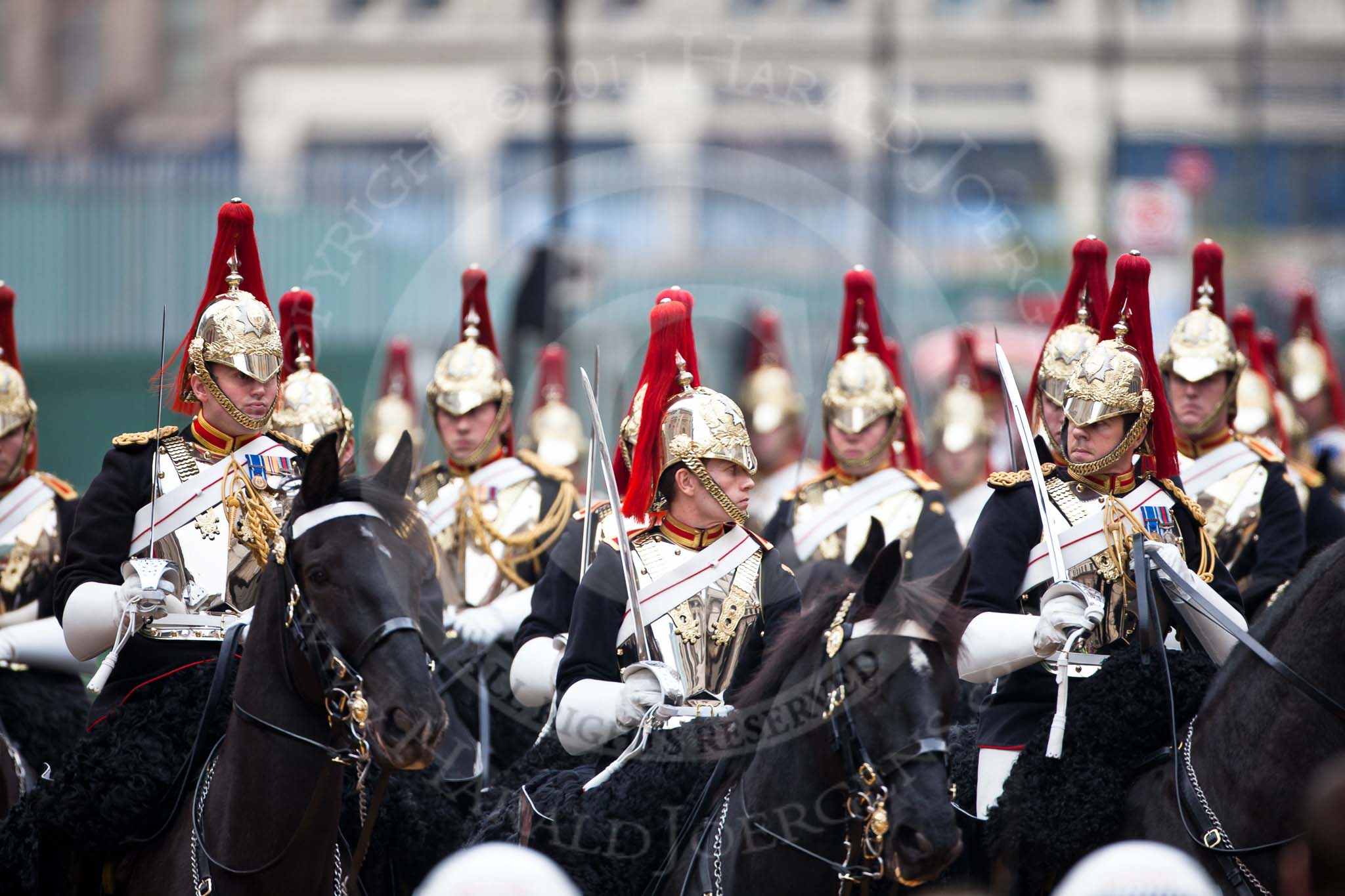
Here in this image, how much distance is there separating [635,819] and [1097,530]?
1674 millimetres

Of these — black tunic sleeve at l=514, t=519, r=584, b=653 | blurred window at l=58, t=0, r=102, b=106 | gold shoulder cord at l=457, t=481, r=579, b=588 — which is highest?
blurred window at l=58, t=0, r=102, b=106

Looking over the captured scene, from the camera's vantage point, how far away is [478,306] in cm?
854

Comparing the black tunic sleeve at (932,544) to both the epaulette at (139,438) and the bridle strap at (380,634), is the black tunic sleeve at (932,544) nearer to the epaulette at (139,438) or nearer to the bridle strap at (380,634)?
the epaulette at (139,438)

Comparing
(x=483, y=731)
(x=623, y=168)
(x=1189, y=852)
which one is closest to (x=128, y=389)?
(x=623, y=168)

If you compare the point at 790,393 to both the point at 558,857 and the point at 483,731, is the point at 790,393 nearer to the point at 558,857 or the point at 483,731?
the point at 483,731

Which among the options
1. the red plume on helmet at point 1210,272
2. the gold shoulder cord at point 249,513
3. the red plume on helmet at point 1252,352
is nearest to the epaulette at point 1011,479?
the red plume on helmet at point 1210,272

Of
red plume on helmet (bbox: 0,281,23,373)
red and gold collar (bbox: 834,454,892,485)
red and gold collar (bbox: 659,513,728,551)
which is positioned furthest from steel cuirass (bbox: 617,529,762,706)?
red plume on helmet (bbox: 0,281,23,373)

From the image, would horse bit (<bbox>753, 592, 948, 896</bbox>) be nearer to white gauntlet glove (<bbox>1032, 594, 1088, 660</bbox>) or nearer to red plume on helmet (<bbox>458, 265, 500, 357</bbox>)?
white gauntlet glove (<bbox>1032, 594, 1088, 660</bbox>)

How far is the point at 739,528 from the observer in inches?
221

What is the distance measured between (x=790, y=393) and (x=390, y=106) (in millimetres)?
21444

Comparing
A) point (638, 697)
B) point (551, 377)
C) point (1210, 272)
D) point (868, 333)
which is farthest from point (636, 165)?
point (638, 697)

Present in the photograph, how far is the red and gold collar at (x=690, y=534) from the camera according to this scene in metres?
5.60

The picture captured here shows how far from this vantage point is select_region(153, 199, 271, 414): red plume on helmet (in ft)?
19.5

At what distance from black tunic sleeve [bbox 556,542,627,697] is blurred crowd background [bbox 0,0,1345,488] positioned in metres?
8.30
